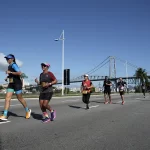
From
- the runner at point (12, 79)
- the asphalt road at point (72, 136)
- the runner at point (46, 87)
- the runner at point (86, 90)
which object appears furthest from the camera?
the runner at point (86, 90)

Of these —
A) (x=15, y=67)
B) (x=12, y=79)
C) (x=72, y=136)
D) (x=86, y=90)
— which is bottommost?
(x=72, y=136)

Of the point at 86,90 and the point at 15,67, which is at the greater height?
the point at 15,67

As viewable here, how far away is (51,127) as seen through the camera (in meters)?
Answer: 7.72

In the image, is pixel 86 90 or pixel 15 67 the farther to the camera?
pixel 86 90

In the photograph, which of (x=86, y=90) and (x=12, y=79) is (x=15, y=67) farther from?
(x=86, y=90)

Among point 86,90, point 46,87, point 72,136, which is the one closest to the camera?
point 72,136

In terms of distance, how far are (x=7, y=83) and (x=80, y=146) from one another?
4.20m

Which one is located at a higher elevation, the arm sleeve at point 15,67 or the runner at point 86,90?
the arm sleeve at point 15,67

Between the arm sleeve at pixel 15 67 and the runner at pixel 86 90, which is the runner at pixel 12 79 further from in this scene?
the runner at pixel 86 90

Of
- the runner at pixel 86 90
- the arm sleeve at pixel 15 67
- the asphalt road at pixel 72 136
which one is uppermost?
the arm sleeve at pixel 15 67

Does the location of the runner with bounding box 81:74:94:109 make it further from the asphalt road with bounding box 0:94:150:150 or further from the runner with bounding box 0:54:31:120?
the asphalt road with bounding box 0:94:150:150

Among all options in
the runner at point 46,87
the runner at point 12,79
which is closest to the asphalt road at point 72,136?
the runner at point 46,87

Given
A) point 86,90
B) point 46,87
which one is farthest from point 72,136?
point 86,90

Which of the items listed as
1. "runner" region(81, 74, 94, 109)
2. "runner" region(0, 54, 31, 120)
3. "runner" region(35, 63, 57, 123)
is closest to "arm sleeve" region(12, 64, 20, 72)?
"runner" region(0, 54, 31, 120)
